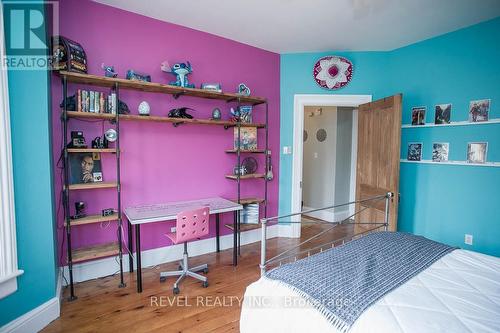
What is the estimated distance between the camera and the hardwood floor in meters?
1.83

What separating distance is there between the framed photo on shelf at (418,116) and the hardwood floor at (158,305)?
2.80m

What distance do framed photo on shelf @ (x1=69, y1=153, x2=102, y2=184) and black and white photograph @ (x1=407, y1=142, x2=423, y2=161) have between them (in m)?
3.78

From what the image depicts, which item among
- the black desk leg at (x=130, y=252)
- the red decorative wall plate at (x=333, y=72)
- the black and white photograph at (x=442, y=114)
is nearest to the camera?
the black desk leg at (x=130, y=252)

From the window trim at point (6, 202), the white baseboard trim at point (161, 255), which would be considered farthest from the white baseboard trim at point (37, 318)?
the white baseboard trim at point (161, 255)

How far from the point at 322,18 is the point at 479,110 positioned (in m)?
2.00

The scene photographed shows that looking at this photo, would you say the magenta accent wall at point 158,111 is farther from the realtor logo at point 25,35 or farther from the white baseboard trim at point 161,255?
the realtor logo at point 25,35

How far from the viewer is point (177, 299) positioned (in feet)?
7.17

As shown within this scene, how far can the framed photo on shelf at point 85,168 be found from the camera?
7.50 ft

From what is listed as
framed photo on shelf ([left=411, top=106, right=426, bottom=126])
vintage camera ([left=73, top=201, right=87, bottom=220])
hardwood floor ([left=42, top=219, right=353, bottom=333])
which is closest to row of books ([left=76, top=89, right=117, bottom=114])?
vintage camera ([left=73, top=201, right=87, bottom=220])

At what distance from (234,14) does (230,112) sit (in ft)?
3.64

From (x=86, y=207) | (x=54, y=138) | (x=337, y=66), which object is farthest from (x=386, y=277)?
(x=337, y=66)

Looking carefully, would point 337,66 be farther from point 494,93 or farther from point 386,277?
point 386,277

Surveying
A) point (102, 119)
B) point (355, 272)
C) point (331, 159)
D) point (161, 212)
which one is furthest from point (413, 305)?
point (331, 159)

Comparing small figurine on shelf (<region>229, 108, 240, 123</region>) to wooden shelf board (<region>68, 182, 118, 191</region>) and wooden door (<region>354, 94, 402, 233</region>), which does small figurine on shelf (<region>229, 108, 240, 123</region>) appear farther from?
wooden door (<region>354, 94, 402, 233</region>)
